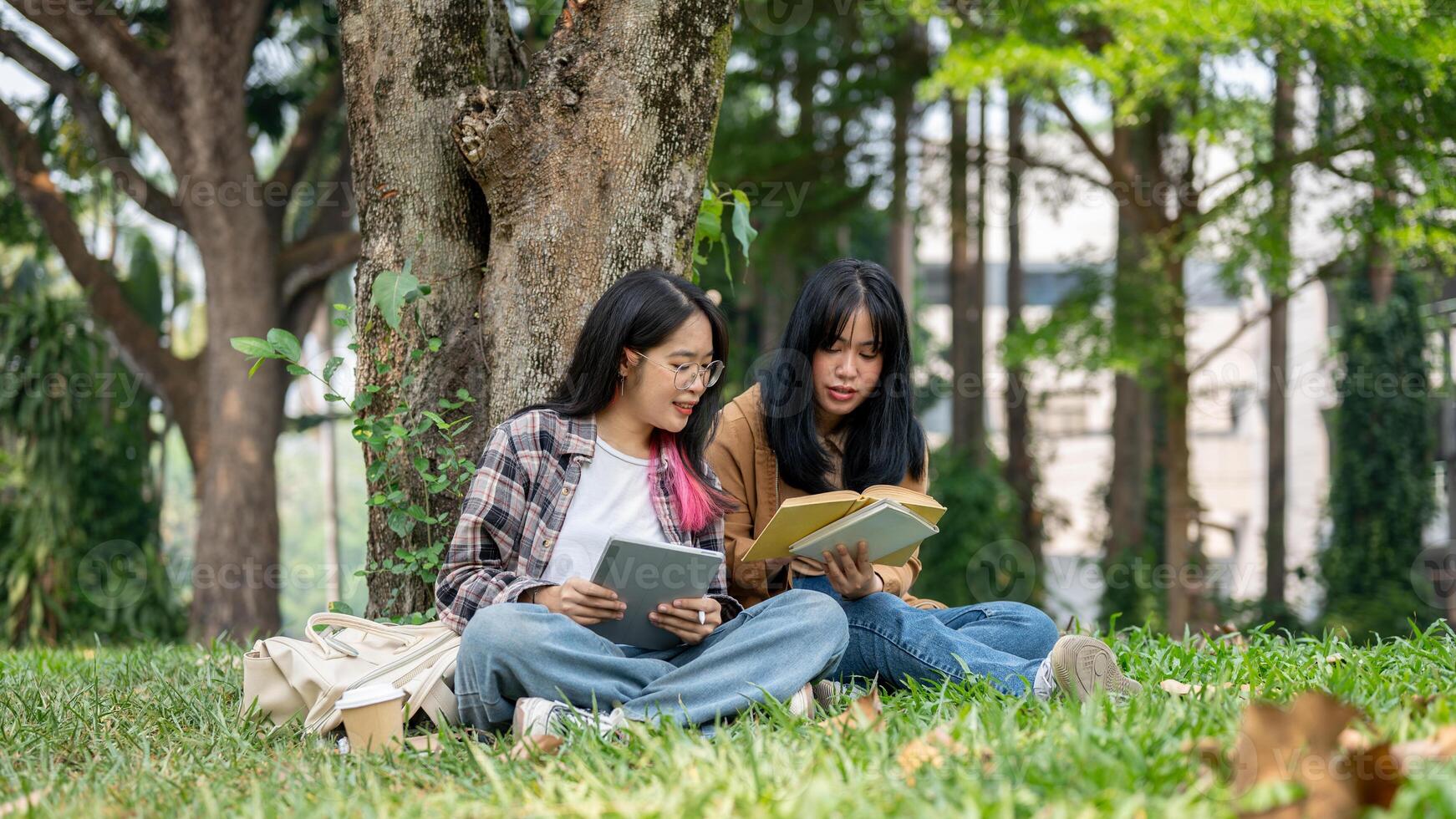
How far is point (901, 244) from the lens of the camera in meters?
11.6

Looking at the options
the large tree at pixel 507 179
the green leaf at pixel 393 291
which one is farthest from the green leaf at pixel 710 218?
the green leaf at pixel 393 291

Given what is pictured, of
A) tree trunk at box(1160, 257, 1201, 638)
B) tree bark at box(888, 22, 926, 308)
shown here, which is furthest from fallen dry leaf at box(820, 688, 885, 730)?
tree bark at box(888, 22, 926, 308)

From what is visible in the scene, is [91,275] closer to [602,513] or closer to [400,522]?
[400,522]

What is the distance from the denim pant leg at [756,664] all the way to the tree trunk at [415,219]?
123cm

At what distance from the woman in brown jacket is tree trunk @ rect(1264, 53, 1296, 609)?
18.3 ft

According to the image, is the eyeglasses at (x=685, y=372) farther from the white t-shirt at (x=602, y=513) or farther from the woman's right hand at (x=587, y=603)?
the woman's right hand at (x=587, y=603)

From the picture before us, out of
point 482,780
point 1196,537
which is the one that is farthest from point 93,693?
point 1196,537

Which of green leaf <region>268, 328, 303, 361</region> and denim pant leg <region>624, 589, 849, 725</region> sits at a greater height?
green leaf <region>268, 328, 303, 361</region>

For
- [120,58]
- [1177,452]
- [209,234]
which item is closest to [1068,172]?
[1177,452]

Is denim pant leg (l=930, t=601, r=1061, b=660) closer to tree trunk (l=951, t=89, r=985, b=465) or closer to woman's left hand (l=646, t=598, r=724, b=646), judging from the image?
woman's left hand (l=646, t=598, r=724, b=646)

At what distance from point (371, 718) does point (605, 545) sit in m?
0.61

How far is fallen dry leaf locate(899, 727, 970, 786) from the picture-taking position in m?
1.99

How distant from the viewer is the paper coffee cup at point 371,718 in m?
2.51

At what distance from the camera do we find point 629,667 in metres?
2.68
